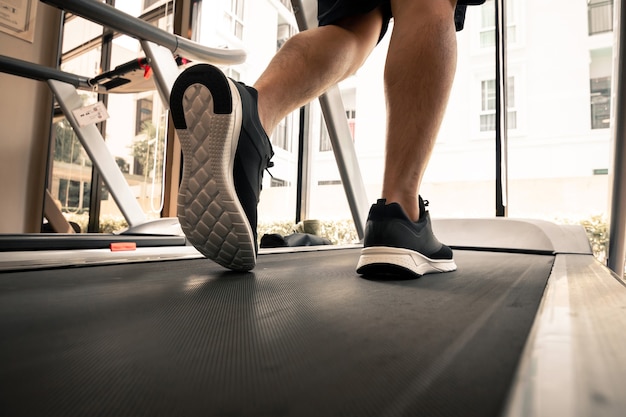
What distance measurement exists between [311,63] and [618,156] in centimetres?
117

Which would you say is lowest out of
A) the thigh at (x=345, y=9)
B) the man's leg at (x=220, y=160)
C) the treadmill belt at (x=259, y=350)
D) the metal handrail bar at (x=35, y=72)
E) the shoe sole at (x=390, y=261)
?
the treadmill belt at (x=259, y=350)

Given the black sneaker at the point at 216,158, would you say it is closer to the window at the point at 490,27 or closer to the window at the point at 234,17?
the window at the point at 490,27

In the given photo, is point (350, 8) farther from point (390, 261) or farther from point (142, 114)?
point (142, 114)

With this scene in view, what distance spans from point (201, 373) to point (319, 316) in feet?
0.61

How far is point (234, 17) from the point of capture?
4.21 m

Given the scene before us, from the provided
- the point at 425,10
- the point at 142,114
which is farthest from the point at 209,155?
the point at 142,114

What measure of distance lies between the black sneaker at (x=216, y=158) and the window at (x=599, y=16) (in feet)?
11.3

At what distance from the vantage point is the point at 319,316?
41 cm

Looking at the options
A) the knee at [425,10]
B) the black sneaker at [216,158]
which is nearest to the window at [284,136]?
the knee at [425,10]

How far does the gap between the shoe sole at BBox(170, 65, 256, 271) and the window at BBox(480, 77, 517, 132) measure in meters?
3.18

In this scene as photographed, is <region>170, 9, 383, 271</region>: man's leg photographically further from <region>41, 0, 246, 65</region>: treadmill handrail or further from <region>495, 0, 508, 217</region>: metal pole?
<region>495, 0, 508, 217</region>: metal pole

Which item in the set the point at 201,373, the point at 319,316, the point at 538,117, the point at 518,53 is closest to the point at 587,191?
the point at 538,117

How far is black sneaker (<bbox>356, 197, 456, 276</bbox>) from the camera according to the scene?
0.70m

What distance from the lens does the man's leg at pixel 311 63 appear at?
843mm
